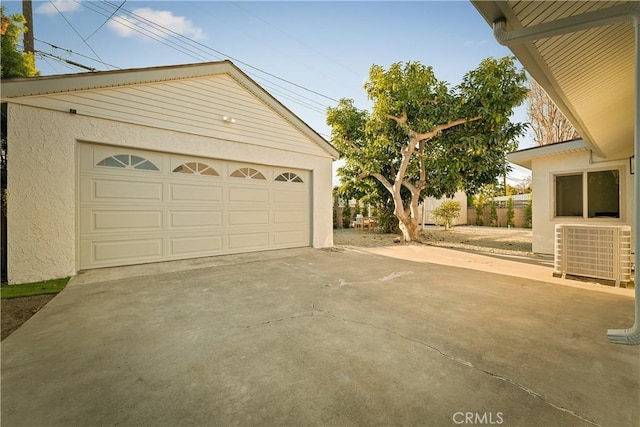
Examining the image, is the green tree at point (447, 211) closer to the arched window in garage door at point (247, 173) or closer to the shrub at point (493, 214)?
the shrub at point (493, 214)

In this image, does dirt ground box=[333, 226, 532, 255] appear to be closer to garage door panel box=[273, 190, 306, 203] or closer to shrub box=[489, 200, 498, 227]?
garage door panel box=[273, 190, 306, 203]

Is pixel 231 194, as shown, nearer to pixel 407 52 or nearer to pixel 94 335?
pixel 94 335

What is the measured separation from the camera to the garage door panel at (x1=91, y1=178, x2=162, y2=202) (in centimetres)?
514

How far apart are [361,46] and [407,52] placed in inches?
75.1

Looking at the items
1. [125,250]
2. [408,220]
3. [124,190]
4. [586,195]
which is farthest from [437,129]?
[125,250]

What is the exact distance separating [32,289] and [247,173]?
4.58 metres

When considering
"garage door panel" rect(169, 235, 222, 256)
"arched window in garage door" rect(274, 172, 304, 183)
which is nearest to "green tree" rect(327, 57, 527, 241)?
"arched window in garage door" rect(274, 172, 304, 183)

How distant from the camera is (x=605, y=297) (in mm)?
3752

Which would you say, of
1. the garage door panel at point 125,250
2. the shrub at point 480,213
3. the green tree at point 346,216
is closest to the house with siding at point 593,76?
the garage door panel at point 125,250

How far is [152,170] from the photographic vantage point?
5.77m

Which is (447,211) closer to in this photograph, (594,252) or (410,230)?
(410,230)

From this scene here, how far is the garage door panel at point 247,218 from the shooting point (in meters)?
6.89

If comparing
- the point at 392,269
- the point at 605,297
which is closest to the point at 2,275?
the point at 392,269

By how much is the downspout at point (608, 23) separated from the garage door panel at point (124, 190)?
632 cm
